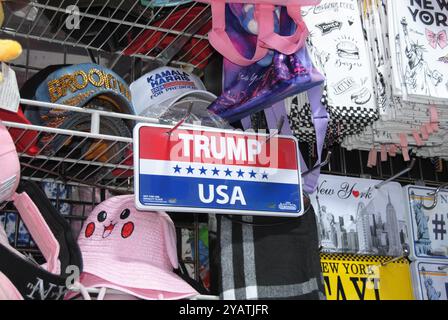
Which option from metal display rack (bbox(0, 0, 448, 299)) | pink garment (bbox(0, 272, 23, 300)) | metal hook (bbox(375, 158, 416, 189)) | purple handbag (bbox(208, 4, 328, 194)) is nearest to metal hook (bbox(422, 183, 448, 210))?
metal hook (bbox(375, 158, 416, 189))

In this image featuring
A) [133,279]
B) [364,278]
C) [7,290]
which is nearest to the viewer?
[7,290]

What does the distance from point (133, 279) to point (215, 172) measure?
256 mm

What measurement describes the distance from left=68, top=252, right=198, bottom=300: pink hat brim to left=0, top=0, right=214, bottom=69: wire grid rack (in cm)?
53

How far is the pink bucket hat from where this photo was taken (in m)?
1.46

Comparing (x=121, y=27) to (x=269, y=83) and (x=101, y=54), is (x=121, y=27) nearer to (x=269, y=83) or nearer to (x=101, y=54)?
(x=101, y=54)

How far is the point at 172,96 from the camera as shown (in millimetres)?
1740

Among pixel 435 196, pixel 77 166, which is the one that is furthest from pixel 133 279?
pixel 435 196

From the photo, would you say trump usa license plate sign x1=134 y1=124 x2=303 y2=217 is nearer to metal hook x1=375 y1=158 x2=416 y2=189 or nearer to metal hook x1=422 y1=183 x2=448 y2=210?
metal hook x1=375 y1=158 x2=416 y2=189

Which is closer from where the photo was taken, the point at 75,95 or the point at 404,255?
the point at 75,95

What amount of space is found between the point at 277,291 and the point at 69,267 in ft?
1.41

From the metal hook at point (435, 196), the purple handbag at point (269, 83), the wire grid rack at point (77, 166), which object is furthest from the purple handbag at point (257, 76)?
the metal hook at point (435, 196)

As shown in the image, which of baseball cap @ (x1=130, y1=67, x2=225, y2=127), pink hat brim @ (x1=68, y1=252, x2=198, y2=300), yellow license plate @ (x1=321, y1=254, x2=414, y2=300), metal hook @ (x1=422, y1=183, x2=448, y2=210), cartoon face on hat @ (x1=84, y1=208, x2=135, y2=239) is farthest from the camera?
metal hook @ (x1=422, y1=183, x2=448, y2=210)

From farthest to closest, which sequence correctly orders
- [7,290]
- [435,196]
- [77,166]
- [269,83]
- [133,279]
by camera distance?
1. [435,196]
2. [77,166]
3. [269,83]
4. [133,279]
5. [7,290]
